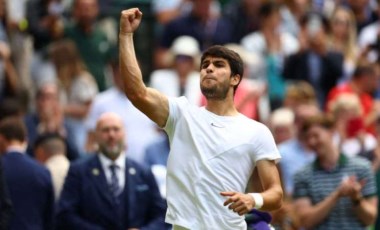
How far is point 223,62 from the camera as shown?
10.4m

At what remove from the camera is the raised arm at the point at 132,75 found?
399 inches

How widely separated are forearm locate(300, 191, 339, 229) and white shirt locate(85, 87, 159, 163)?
138 inches

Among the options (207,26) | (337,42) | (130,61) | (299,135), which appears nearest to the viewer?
(130,61)

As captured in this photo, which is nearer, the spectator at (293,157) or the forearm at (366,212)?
the forearm at (366,212)

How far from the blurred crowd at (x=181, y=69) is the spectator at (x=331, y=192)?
20 cm

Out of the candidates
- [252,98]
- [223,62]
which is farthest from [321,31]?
[223,62]

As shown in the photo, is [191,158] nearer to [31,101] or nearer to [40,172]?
[40,172]

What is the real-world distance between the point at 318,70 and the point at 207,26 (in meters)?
1.57

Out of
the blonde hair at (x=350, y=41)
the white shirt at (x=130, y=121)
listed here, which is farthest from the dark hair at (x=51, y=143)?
the blonde hair at (x=350, y=41)

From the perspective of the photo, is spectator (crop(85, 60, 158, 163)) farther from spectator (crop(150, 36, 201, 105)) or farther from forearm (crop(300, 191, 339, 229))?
forearm (crop(300, 191, 339, 229))

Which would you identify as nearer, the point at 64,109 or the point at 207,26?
the point at 64,109

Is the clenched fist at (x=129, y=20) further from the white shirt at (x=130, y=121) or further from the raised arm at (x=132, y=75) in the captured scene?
the white shirt at (x=130, y=121)

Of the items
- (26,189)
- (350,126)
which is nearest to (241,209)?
(26,189)

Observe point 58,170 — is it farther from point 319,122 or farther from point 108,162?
point 319,122
